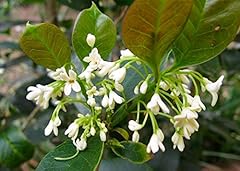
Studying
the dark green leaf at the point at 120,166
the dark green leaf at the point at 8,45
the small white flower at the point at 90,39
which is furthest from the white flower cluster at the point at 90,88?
the dark green leaf at the point at 8,45

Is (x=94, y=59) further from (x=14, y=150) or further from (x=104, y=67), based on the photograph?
(x=14, y=150)

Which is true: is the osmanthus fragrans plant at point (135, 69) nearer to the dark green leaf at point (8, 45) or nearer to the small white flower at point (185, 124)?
the small white flower at point (185, 124)

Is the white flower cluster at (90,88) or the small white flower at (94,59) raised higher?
the small white flower at (94,59)

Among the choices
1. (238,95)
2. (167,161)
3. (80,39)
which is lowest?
(238,95)

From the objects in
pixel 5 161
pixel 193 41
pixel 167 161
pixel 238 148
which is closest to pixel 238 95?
pixel 238 148

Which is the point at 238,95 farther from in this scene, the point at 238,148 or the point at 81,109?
the point at 81,109

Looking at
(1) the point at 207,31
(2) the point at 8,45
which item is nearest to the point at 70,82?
(1) the point at 207,31

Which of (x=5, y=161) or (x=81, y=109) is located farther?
(x=5, y=161)
